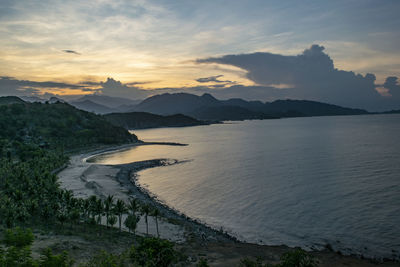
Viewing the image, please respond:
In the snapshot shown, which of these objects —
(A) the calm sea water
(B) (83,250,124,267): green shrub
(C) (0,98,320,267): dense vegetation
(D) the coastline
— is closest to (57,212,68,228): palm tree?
(C) (0,98,320,267): dense vegetation

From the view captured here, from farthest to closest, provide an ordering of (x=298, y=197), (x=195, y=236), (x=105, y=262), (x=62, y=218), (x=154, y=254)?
(x=298, y=197)
(x=195, y=236)
(x=62, y=218)
(x=154, y=254)
(x=105, y=262)

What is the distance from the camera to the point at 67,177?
335 ft

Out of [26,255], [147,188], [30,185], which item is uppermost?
[26,255]

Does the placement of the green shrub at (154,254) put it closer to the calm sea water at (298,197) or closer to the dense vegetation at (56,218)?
the dense vegetation at (56,218)

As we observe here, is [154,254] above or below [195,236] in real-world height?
above

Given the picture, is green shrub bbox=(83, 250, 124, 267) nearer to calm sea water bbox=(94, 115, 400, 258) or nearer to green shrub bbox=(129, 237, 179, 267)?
green shrub bbox=(129, 237, 179, 267)

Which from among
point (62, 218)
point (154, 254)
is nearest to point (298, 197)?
point (154, 254)

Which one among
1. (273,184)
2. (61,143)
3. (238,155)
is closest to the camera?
(273,184)

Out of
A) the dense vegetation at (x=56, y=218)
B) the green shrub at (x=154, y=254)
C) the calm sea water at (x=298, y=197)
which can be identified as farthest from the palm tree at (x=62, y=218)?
the calm sea water at (x=298, y=197)

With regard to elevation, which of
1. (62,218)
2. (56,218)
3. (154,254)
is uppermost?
(154,254)

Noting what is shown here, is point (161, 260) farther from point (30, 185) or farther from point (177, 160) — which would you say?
point (177, 160)

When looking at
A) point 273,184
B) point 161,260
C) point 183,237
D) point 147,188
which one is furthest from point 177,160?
point 161,260

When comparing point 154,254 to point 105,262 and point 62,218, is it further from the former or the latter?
point 62,218

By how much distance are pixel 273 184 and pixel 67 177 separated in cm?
7156
